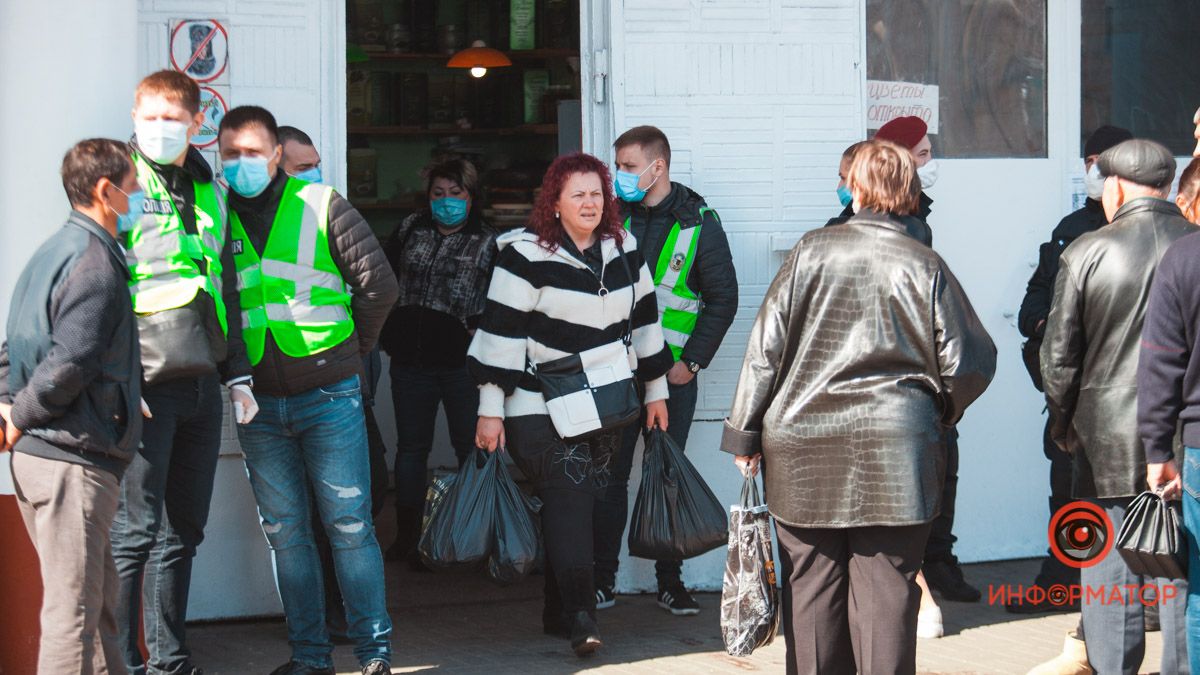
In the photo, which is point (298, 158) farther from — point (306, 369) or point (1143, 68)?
point (1143, 68)

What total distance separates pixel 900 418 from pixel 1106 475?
866mm

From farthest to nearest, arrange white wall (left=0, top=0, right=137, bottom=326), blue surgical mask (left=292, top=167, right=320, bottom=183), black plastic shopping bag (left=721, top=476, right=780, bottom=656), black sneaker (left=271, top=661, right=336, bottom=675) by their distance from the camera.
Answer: blue surgical mask (left=292, top=167, right=320, bottom=183), black sneaker (left=271, top=661, right=336, bottom=675), white wall (left=0, top=0, right=137, bottom=326), black plastic shopping bag (left=721, top=476, right=780, bottom=656)

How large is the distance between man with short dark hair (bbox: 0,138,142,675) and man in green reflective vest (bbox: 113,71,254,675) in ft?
1.29

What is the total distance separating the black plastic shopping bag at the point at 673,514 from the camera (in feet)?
18.5

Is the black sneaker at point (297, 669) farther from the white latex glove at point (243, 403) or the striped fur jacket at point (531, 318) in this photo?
the striped fur jacket at point (531, 318)

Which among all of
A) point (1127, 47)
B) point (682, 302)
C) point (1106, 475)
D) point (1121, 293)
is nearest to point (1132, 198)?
point (1121, 293)

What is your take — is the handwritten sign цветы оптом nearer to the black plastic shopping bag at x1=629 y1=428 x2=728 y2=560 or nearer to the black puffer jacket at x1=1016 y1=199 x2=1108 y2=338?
the black puffer jacket at x1=1016 y1=199 x2=1108 y2=338

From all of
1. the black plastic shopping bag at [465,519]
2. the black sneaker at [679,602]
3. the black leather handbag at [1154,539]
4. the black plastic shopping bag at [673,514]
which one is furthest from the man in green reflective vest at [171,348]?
the black leather handbag at [1154,539]

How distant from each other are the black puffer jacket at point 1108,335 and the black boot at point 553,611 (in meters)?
2.05

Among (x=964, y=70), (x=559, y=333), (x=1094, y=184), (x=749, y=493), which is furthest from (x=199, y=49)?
(x=1094, y=184)

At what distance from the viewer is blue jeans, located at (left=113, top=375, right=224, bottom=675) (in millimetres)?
4742

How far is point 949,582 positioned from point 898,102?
84.6 inches

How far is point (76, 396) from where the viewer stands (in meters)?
4.11

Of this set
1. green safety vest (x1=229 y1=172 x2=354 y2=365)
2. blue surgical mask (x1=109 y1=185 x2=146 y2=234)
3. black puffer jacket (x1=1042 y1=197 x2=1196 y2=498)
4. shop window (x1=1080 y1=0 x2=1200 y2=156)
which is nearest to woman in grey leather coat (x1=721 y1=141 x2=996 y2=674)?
black puffer jacket (x1=1042 y1=197 x2=1196 y2=498)
